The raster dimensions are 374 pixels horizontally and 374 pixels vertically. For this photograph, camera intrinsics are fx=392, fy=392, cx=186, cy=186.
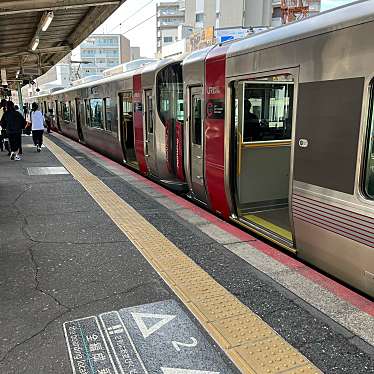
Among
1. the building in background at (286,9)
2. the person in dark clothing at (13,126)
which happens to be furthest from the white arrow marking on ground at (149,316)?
the building in background at (286,9)

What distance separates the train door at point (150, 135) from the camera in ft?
25.5

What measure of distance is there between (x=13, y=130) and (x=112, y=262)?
8284 mm

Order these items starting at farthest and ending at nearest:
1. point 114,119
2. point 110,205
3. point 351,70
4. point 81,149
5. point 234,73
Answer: point 81,149 < point 114,119 < point 110,205 < point 234,73 < point 351,70

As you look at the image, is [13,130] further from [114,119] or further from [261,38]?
[261,38]

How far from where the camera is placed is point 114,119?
1027 cm

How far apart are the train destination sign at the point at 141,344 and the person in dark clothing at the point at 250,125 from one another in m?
2.75

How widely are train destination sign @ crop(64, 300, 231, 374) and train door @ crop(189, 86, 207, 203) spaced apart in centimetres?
291

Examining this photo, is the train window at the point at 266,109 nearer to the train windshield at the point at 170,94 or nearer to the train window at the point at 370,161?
the train windshield at the point at 170,94

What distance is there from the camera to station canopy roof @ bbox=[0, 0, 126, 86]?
959 cm

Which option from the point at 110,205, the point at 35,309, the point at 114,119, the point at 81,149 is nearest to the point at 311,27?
the point at 35,309

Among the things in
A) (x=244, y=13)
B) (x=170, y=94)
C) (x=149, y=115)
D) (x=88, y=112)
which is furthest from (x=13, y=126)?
(x=244, y=13)

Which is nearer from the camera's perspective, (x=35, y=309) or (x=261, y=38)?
(x=35, y=309)

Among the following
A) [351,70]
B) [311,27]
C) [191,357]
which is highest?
[311,27]

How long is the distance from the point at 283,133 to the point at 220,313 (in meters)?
3.15
